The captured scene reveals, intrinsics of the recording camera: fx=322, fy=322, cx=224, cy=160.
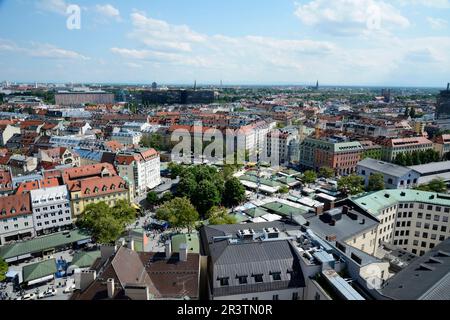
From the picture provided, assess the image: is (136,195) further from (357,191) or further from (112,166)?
(357,191)

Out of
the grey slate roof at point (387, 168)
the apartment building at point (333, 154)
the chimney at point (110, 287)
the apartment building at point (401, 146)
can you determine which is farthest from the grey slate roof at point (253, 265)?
the apartment building at point (401, 146)

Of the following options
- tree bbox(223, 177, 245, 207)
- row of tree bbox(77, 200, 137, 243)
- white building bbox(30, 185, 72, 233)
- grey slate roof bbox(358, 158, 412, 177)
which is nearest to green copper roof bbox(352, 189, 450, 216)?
grey slate roof bbox(358, 158, 412, 177)

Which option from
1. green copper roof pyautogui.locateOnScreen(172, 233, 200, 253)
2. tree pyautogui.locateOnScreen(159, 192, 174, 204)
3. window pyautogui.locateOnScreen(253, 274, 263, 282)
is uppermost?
window pyautogui.locateOnScreen(253, 274, 263, 282)

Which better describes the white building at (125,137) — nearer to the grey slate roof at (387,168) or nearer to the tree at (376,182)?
the grey slate roof at (387,168)

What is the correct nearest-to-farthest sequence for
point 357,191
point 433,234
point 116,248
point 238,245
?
point 238,245 → point 116,248 → point 433,234 → point 357,191

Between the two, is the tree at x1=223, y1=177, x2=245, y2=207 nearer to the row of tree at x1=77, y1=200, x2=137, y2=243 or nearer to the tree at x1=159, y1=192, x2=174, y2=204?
the tree at x1=159, y1=192, x2=174, y2=204

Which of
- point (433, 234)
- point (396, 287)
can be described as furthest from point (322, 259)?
point (433, 234)
